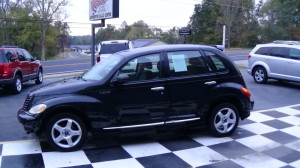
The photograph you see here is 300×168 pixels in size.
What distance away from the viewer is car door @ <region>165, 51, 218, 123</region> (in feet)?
18.4

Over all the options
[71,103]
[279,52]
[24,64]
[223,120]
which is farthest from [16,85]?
[279,52]

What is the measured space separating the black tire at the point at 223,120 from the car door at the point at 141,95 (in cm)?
100

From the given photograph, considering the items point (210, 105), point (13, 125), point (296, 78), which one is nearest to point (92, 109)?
point (210, 105)

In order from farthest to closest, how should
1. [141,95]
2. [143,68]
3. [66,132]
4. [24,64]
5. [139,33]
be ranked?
[139,33] < [24,64] < [143,68] < [141,95] < [66,132]

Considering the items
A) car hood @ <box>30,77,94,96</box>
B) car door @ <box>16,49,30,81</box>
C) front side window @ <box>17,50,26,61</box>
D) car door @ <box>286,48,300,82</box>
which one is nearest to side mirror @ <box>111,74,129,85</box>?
car hood @ <box>30,77,94,96</box>

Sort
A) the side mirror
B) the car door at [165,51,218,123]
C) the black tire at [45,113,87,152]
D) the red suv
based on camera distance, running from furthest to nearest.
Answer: the red suv
the car door at [165,51,218,123]
the side mirror
the black tire at [45,113,87,152]

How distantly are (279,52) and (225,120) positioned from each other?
24.7 feet

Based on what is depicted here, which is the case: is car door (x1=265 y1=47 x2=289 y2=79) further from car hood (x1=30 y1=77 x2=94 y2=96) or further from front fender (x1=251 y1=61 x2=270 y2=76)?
car hood (x1=30 y1=77 x2=94 y2=96)

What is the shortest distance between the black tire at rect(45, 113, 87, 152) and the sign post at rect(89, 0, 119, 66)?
604 cm

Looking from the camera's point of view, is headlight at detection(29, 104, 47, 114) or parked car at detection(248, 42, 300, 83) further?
parked car at detection(248, 42, 300, 83)

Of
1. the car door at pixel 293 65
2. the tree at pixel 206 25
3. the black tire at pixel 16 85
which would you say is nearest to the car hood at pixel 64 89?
the black tire at pixel 16 85

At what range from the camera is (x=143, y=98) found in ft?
17.8

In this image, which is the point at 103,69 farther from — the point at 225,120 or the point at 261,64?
the point at 261,64

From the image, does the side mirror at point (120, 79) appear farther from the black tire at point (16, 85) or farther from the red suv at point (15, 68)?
the black tire at point (16, 85)
